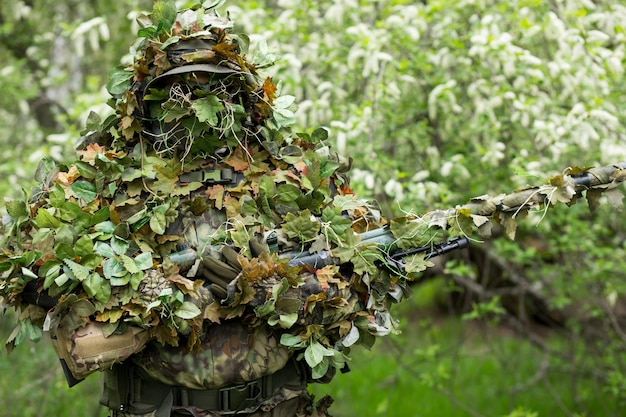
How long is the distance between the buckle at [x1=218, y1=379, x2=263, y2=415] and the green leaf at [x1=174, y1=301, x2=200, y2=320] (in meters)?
0.40

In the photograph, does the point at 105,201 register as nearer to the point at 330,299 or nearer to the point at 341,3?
the point at 330,299

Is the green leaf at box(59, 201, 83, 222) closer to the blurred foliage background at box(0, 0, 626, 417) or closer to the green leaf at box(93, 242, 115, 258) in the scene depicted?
the green leaf at box(93, 242, 115, 258)

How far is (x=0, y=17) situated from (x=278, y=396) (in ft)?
16.6

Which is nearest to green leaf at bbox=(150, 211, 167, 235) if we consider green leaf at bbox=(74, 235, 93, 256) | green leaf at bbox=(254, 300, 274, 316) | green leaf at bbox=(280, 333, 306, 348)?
green leaf at bbox=(74, 235, 93, 256)

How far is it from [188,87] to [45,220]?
661 millimetres

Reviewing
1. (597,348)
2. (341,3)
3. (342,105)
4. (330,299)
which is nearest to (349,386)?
(597,348)

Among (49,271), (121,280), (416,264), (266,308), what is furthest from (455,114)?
(49,271)

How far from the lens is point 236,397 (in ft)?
8.35

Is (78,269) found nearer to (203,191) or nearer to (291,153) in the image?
(203,191)

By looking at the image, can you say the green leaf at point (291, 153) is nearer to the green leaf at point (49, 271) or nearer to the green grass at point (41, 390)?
the green leaf at point (49, 271)

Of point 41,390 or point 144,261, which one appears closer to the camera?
point 144,261

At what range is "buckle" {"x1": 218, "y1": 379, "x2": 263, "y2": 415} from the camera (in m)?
2.53

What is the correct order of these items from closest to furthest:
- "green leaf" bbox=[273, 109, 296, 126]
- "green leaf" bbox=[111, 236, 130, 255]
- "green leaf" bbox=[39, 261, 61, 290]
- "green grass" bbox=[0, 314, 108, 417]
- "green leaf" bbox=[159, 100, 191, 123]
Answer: "green leaf" bbox=[39, 261, 61, 290]
"green leaf" bbox=[111, 236, 130, 255]
"green leaf" bbox=[159, 100, 191, 123]
"green leaf" bbox=[273, 109, 296, 126]
"green grass" bbox=[0, 314, 108, 417]

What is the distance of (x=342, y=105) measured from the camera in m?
4.43
